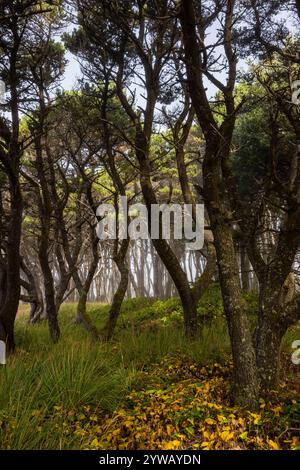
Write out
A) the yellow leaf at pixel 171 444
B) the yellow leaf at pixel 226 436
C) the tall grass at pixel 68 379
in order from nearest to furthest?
the tall grass at pixel 68 379 < the yellow leaf at pixel 171 444 < the yellow leaf at pixel 226 436

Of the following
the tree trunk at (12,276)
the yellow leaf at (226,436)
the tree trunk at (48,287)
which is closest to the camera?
the yellow leaf at (226,436)

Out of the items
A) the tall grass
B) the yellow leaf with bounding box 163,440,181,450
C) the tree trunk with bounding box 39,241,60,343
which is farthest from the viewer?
the tree trunk with bounding box 39,241,60,343

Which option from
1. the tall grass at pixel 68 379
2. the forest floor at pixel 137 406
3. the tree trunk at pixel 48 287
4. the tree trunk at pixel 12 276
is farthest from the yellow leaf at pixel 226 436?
the tree trunk at pixel 48 287

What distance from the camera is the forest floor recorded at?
374 centimetres

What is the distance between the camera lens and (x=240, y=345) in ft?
15.4

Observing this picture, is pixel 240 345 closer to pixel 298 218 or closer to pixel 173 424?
pixel 173 424

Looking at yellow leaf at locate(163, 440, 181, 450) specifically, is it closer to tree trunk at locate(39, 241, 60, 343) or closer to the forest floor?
the forest floor

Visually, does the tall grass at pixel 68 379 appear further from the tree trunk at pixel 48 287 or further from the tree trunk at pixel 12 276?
the tree trunk at pixel 12 276

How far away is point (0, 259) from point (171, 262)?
3.77 meters

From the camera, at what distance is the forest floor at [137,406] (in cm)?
374

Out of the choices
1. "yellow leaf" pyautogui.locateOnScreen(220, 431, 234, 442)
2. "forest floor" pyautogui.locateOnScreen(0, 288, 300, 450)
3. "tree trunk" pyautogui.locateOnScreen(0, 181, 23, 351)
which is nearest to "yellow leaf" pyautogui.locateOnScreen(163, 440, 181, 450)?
"forest floor" pyautogui.locateOnScreen(0, 288, 300, 450)

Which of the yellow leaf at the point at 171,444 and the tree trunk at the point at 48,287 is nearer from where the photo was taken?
the yellow leaf at the point at 171,444

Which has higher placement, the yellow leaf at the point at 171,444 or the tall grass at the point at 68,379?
the tall grass at the point at 68,379
